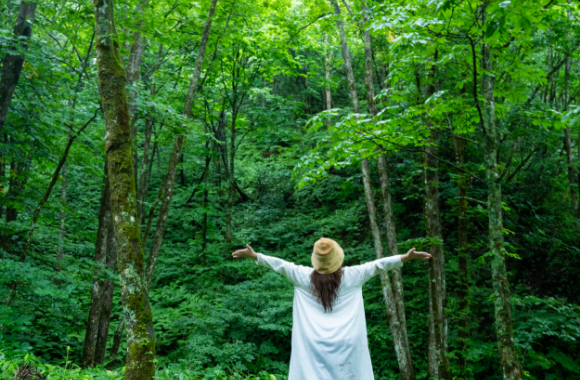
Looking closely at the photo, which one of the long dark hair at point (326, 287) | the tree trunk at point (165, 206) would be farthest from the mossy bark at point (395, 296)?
the long dark hair at point (326, 287)

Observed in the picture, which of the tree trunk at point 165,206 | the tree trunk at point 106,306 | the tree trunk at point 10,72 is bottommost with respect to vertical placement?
the tree trunk at point 106,306

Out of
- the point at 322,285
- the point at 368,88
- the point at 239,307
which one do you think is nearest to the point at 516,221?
the point at 368,88

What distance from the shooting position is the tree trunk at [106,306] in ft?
24.0

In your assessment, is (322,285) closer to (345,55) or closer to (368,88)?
(368,88)

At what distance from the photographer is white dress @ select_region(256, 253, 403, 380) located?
281 centimetres

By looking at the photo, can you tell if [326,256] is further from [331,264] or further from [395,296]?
[395,296]

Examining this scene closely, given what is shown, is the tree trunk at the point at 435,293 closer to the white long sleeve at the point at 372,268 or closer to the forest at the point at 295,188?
→ the forest at the point at 295,188

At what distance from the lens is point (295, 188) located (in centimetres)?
765

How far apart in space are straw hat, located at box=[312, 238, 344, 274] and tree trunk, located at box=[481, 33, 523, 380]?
2773 millimetres

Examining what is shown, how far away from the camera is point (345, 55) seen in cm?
920

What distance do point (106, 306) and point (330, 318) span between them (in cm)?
649

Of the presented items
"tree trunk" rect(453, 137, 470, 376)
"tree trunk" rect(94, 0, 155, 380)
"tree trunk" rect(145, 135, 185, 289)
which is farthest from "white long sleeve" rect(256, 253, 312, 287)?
"tree trunk" rect(453, 137, 470, 376)

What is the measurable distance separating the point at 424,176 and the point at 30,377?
705cm

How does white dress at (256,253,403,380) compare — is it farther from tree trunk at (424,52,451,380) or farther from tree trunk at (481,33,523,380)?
tree trunk at (424,52,451,380)
